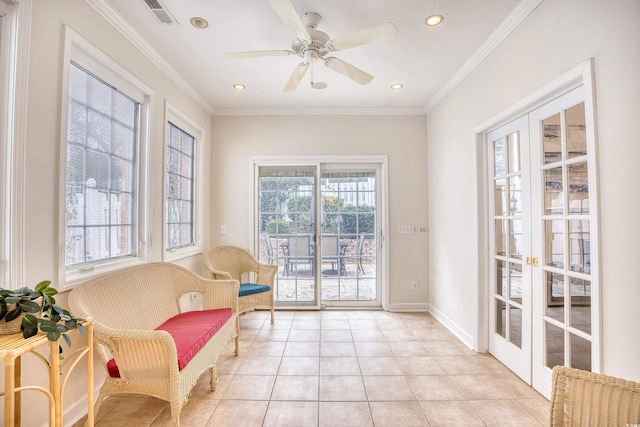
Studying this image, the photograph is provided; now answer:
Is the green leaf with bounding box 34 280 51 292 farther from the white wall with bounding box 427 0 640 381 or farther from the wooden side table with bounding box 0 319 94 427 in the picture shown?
the white wall with bounding box 427 0 640 381

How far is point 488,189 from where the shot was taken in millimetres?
2775

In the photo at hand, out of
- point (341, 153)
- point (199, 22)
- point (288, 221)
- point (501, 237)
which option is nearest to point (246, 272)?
point (288, 221)

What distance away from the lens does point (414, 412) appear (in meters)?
1.95

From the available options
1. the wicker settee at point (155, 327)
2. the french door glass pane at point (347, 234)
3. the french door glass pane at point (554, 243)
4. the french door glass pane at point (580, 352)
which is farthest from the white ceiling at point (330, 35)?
the french door glass pane at point (580, 352)

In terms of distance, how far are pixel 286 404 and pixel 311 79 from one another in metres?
2.79

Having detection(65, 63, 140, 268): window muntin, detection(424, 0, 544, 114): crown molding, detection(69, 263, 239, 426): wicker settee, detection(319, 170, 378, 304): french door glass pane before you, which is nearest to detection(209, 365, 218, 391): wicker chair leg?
detection(69, 263, 239, 426): wicker settee

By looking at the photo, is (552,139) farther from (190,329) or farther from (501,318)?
(190,329)

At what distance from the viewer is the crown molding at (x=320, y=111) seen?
4012 mm

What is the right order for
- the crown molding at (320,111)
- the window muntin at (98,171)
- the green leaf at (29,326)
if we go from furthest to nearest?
the crown molding at (320,111) < the window muntin at (98,171) < the green leaf at (29,326)

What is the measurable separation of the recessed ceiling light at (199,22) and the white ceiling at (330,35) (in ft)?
0.14

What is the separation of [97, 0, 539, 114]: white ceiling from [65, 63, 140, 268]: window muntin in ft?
1.80

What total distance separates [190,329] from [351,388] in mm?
1244

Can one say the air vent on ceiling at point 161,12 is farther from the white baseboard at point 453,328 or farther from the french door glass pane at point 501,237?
the white baseboard at point 453,328

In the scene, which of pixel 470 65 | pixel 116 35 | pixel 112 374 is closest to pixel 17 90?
pixel 116 35
